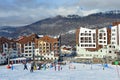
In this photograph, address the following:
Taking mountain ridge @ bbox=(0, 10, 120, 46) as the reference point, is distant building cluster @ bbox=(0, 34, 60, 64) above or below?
below

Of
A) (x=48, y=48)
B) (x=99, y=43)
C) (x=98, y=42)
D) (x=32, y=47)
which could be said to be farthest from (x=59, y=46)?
(x=99, y=43)

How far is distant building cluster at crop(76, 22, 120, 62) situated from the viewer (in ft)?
165

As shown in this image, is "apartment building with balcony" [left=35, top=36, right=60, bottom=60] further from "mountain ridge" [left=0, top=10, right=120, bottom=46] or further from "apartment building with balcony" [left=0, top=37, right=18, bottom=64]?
"mountain ridge" [left=0, top=10, right=120, bottom=46]

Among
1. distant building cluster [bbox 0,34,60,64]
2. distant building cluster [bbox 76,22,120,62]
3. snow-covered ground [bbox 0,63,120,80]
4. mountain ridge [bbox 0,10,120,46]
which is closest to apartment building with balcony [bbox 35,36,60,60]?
distant building cluster [bbox 0,34,60,64]

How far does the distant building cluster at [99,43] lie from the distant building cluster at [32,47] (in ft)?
14.7

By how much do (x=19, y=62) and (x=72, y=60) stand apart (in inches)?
332

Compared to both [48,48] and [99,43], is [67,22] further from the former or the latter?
[48,48]

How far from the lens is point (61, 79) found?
77.6 ft

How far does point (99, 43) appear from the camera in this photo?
54031mm

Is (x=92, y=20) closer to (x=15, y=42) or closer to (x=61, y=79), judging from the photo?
(x=15, y=42)

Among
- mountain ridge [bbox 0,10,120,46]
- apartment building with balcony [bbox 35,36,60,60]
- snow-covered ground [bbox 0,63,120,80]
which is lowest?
snow-covered ground [bbox 0,63,120,80]

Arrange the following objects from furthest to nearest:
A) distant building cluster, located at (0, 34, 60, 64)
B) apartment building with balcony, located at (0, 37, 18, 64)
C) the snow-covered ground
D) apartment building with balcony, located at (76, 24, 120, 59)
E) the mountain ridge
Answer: the mountain ridge < distant building cluster, located at (0, 34, 60, 64) < apartment building with balcony, located at (0, 37, 18, 64) < apartment building with balcony, located at (76, 24, 120, 59) < the snow-covered ground

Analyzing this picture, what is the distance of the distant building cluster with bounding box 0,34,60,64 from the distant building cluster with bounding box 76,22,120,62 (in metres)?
4.47

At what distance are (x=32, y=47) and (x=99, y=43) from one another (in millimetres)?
11816
